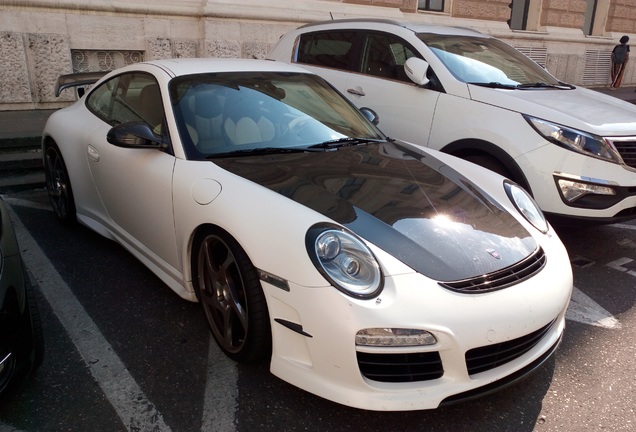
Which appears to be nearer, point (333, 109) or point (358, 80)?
point (333, 109)

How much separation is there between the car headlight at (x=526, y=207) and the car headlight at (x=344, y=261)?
1080 mm

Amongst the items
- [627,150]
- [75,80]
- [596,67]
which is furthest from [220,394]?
[596,67]

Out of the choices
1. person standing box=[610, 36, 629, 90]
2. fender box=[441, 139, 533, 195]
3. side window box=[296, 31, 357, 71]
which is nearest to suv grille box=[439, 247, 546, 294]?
fender box=[441, 139, 533, 195]

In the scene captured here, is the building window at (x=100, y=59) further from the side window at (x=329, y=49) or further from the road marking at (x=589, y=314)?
the road marking at (x=589, y=314)

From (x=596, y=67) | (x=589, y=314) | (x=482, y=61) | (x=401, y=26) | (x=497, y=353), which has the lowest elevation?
(x=596, y=67)

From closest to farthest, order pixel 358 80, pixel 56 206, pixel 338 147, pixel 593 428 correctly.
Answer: pixel 593 428 → pixel 338 147 → pixel 56 206 → pixel 358 80

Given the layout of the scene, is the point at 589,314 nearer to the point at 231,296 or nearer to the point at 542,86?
the point at 231,296

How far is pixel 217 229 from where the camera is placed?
8.25 feet

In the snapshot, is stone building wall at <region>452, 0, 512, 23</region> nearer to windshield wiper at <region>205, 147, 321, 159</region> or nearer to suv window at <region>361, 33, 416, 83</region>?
suv window at <region>361, 33, 416, 83</region>

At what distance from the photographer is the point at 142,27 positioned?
28.8 feet

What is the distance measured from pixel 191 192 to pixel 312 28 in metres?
3.72

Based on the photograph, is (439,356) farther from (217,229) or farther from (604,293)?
(604,293)

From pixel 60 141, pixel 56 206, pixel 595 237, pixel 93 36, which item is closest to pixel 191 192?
pixel 60 141

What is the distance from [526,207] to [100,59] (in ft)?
25.8
